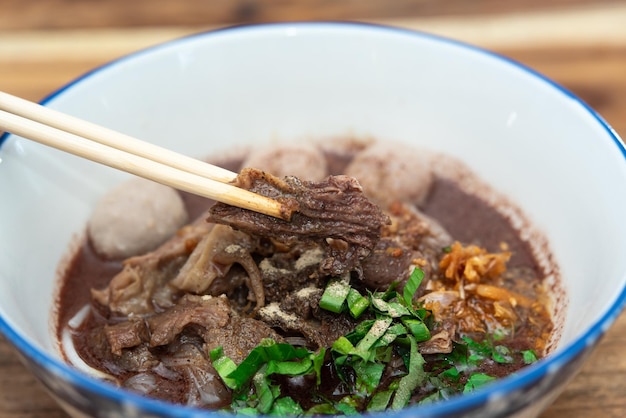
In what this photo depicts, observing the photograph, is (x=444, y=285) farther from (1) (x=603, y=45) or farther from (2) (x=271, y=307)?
(1) (x=603, y=45)

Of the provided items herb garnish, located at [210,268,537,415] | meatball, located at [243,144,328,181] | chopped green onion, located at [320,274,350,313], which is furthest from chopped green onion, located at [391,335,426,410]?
meatball, located at [243,144,328,181]

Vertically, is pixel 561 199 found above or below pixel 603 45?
below

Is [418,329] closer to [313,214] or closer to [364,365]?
[364,365]

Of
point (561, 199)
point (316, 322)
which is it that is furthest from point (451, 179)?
point (316, 322)

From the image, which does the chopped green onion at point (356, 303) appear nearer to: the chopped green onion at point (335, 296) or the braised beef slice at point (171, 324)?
the chopped green onion at point (335, 296)

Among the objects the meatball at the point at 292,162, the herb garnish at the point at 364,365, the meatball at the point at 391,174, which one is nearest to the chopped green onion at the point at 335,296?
the herb garnish at the point at 364,365

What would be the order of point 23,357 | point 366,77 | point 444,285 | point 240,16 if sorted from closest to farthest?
point 23,357, point 444,285, point 366,77, point 240,16

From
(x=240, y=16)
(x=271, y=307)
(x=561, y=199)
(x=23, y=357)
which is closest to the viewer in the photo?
(x=23, y=357)
